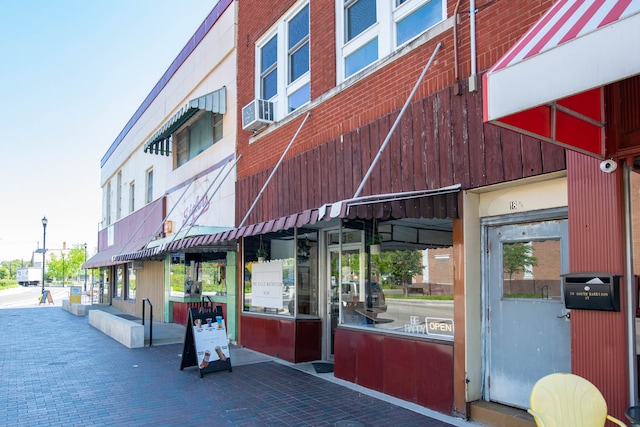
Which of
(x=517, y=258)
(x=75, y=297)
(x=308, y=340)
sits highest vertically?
(x=517, y=258)

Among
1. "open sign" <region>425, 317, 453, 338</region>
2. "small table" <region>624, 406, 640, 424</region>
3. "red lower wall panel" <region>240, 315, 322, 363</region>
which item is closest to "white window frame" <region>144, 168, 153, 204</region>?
"red lower wall panel" <region>240, 315, 322, 363</region>

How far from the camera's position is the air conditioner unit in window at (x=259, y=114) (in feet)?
34.9

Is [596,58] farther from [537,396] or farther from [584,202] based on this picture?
[537,396]

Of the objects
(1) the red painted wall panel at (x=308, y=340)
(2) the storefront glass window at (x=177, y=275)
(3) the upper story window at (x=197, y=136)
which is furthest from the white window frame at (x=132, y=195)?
(1) the red painted wall panel at (x=308, y=340)

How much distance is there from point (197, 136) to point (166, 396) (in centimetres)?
1016

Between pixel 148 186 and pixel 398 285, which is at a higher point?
pixel 148 186

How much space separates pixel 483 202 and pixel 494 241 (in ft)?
1.63

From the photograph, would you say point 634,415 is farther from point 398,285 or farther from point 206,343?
point 206,343

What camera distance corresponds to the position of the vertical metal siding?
177 inches

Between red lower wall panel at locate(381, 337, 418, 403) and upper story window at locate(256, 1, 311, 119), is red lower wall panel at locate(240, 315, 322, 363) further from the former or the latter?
upper story window at locate(256, 1, 311, 119)

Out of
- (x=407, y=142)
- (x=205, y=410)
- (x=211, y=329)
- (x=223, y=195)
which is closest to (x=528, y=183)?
(x=407, y=142)

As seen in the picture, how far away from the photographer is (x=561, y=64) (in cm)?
315

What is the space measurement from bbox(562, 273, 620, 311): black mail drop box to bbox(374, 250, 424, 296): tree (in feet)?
7.79

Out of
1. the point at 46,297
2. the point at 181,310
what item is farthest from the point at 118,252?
the point at 46,297
